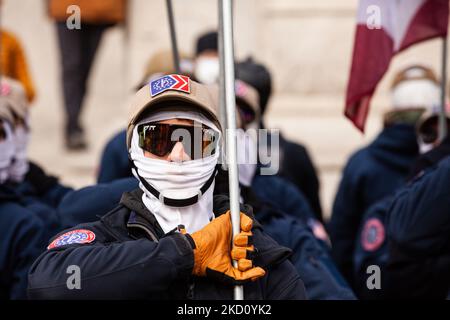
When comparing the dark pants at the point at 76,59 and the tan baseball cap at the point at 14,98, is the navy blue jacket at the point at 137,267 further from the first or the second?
the dark pants at the point at 76,59

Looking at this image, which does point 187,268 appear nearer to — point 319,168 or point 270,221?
point 270,221

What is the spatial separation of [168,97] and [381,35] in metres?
2.19

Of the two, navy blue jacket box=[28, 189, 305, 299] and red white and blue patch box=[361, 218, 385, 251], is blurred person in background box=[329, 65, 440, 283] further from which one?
navy blue jacket box=[28, 189, 305, 299]

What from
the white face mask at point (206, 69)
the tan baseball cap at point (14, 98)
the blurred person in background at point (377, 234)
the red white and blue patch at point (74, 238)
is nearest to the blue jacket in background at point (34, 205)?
the tan baseball cap at point (14, 98)

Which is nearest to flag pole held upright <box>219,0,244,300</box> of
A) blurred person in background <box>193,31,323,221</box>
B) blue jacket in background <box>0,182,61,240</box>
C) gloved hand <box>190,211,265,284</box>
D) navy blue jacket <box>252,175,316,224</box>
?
gloved hand <box>190,211,265,284</box>

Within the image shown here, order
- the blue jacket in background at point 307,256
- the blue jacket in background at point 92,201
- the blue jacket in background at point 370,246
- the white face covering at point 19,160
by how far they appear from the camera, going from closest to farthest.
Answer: the blue jacket in background at point 92,201 → the blue jacket in background at point 307,256 → the white face covering at point 19,160 → the blue jacket in background at point 370,246

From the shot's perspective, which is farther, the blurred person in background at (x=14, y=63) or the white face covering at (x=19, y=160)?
the blurred person in background at (x=14, y=63)

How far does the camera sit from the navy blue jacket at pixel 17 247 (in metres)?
4.91

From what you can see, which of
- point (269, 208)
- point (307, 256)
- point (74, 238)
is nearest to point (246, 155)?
point (269, 208)

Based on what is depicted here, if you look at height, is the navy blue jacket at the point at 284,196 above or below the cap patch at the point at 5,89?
below

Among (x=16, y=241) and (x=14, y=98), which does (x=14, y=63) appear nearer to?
(x=14, y=98)

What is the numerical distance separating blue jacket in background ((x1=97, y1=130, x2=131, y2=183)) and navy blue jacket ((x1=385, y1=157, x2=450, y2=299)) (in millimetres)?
1332

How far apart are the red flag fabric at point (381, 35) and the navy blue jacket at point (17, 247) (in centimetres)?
140
